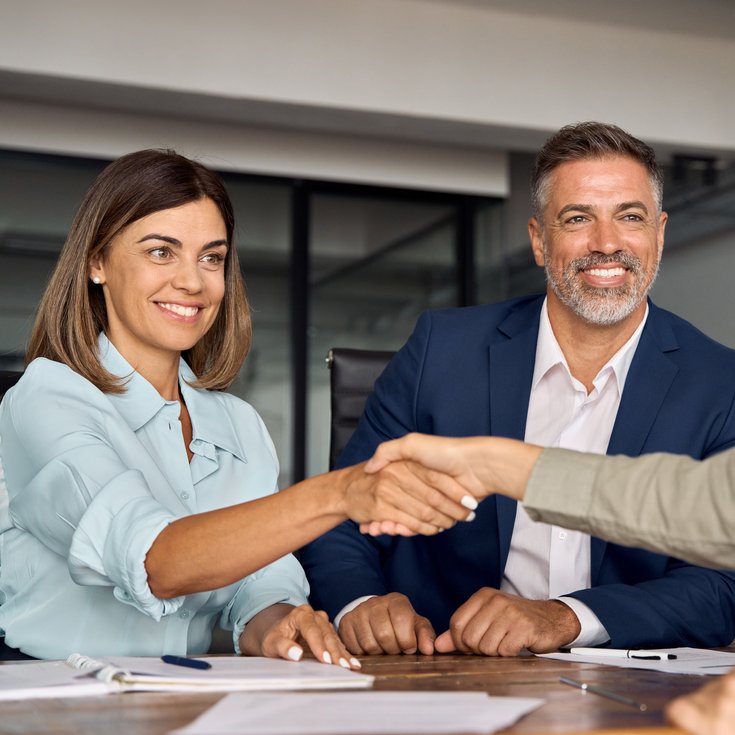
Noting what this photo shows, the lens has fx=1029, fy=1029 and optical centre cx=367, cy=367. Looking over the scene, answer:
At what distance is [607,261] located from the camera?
2195 mm

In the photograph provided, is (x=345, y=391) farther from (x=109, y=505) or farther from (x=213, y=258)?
(x=109, y=505)

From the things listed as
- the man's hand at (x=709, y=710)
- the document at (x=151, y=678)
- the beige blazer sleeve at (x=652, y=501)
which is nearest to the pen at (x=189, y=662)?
the document at (x=151, y=678)

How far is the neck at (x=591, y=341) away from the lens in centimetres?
219

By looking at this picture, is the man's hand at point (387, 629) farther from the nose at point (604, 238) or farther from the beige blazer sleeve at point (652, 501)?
the nose at point (604, 238)

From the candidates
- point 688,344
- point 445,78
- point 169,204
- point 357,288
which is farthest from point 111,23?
point 688,344

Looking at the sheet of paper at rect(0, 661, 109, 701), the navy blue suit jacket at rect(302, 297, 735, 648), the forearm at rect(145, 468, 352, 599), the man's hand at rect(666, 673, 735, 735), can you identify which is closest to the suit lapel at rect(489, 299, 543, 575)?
the navy blue suit jacket at rect(302, 297, 735, 648)

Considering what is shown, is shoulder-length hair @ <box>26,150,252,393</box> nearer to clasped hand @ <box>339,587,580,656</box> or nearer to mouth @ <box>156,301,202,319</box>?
mouth @ <box>156,301,202,319</box>

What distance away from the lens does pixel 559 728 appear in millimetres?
893

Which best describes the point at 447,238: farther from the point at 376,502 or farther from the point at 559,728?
the point at 559,728

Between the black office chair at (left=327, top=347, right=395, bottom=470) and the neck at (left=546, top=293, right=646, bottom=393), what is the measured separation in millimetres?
437

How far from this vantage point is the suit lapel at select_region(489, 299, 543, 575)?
78.7 inches

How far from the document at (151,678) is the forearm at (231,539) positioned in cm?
16

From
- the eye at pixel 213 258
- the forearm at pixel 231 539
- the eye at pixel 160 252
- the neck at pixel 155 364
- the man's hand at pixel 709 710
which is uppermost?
the eye at pixel 213 258

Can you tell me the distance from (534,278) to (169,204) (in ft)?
13.8
